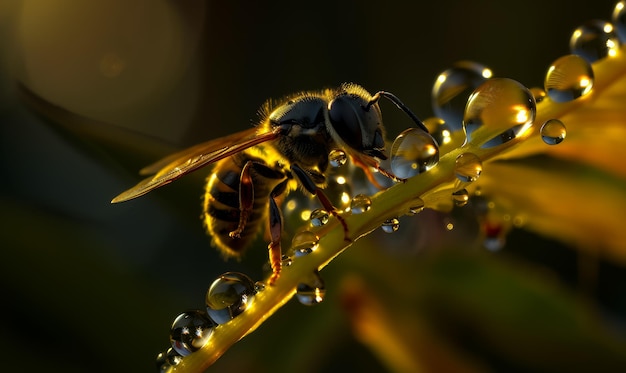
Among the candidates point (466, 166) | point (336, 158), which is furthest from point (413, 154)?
point (336, 158)

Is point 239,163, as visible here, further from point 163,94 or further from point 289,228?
point 163,94

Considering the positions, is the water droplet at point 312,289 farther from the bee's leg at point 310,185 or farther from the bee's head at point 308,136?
the bee's head at point 308,136

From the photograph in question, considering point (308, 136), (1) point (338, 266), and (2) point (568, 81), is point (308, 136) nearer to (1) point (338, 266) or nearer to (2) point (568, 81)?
(1) point (338, 266)

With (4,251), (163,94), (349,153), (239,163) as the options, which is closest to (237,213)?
(239,163)

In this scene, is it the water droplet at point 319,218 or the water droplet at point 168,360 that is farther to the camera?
the water droplet at point 319,218

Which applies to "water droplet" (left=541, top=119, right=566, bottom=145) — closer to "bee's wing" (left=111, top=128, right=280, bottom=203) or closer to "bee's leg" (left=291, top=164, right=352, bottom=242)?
"bee's leg" (left=291, top=164, right=352, bottom=242)

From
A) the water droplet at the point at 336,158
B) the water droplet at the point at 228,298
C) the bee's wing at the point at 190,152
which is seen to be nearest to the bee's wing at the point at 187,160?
the bee's wing at the point at 190,152
